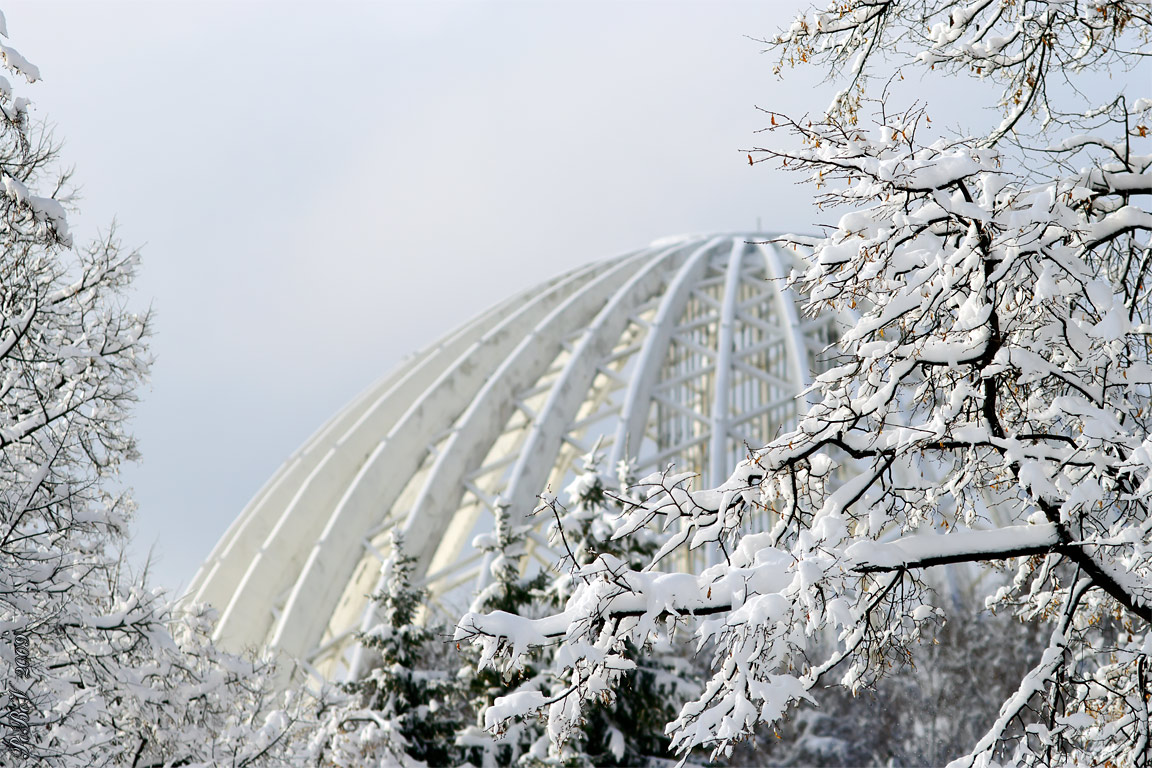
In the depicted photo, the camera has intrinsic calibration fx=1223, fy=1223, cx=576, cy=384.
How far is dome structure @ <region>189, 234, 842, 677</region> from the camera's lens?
23172 mm

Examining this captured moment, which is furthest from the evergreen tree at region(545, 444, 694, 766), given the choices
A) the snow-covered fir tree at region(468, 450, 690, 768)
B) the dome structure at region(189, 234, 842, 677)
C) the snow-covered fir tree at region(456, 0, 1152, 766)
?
the dome structure at region(189, 234, 842, 677)

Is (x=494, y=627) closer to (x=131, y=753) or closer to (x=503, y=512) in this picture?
(x=131, y=753)

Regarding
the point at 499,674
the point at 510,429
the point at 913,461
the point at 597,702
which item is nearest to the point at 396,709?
the point at 499,674

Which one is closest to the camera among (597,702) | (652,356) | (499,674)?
(597,702)

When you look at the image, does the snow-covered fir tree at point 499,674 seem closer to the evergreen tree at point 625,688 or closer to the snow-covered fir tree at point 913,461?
the evergreen tree at point 625,688

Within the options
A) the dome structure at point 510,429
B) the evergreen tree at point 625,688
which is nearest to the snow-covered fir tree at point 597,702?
the evergreen tree at point 625,688

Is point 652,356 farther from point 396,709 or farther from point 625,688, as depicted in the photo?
point 625,688

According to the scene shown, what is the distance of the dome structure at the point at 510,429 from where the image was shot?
23.2m

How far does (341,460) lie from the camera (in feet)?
89.1

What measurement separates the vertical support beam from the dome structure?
46 mm

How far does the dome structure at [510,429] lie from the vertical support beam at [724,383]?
0.05m

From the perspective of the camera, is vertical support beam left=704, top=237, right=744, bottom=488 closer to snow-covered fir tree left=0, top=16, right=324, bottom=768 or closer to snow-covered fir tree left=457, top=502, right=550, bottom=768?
snow-covered fir tree left=457, top=502, right=550, bottom=768

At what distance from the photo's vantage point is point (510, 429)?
85.5 feet

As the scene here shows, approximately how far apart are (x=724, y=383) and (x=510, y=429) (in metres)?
4.64
